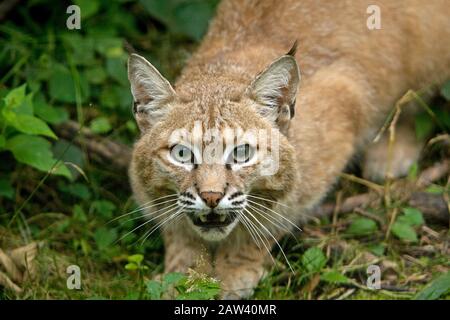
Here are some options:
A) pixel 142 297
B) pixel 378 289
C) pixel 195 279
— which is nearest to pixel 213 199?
pixel 195 279

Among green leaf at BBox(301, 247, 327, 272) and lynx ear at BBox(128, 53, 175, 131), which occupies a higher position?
lynx ear at BBox(128, 53, 175, 131)

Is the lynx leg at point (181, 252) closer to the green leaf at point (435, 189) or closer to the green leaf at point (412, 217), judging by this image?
the green leaf at point (412, 217)

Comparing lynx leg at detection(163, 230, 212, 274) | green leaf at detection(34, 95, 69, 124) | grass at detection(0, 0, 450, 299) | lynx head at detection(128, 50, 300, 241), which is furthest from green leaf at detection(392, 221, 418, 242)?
green leaf at detection(34, 95, 69, 124)

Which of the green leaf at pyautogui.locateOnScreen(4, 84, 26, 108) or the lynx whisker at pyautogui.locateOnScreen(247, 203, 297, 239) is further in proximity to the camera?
the green leaf at pyautogui.locateOnScreen(4, 84, 26, 108)

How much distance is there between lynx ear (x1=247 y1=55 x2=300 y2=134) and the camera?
15.8 ft

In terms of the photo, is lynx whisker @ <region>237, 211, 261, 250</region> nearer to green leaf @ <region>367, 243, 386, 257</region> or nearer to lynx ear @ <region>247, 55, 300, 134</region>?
lynx ear @ <region>247, 55, 300, 134</region>

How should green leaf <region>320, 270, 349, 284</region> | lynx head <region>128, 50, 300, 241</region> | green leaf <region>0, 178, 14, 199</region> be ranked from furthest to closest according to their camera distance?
green leaf <region>0, 178, 14, 199</region> < green leaf <region>320, 270, 349, 284</region> < lynx head <region>128, 50, 300, 241</region>

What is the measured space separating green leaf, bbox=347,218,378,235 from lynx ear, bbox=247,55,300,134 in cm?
103

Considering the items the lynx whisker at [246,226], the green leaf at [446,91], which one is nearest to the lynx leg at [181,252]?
the lynx whisker at [246,226]

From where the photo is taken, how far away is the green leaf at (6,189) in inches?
232

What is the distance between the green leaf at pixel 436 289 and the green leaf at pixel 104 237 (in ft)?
6.41

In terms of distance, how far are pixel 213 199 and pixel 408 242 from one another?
5.78 feet

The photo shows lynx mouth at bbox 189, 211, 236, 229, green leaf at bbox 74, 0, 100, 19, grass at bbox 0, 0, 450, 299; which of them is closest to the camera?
lynx mouth at bbox 189, 211, 236, 229

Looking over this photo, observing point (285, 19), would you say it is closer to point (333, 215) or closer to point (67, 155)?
point (333, 215)
